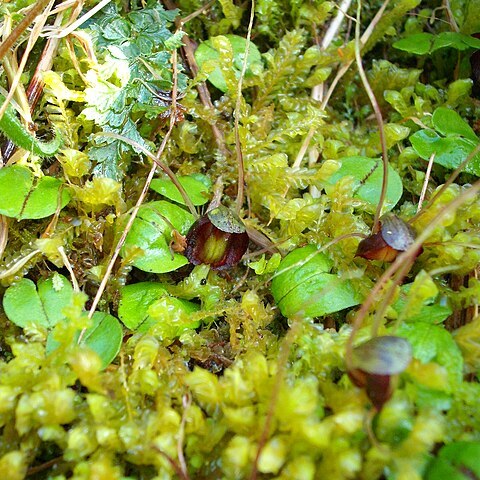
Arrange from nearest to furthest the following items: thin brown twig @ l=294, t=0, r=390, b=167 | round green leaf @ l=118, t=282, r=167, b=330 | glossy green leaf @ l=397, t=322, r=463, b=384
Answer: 1. glossy green leaf @ l=397, t=322, r=463, b=384
2. round green leaf @ l=118, t=282, r=167, b=330
3. thin brown twig @ l=294, t=0, r=390, b=167

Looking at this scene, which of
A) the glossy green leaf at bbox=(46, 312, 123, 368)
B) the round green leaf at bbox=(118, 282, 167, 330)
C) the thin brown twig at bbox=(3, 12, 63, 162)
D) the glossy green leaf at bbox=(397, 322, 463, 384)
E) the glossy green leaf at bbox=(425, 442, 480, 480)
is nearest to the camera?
the glossy green leaf at bbox=(425, 442, 480, 480)

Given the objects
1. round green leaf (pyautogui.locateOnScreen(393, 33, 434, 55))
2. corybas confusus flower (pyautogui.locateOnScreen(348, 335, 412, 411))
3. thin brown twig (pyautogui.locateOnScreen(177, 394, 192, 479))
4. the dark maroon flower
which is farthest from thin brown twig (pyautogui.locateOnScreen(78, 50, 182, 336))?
the dark maroon flower

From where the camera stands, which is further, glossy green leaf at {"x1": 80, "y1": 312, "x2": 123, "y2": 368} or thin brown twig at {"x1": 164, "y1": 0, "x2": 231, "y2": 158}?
thin brown twig at {"x1": 164, "y1": 0, "x2": 231, "y2": 158}

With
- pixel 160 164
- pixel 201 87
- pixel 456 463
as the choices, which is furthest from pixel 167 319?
pixel 201 87

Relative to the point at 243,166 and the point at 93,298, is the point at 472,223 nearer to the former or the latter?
the point at 243,166

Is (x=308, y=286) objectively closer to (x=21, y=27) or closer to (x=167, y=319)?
(x=167, y=319)

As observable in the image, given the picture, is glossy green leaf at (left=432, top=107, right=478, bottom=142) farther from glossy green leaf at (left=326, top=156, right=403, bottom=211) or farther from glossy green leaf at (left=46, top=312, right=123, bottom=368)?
glossy green leaf at (left=46, top=312, right=123, bottom=368)

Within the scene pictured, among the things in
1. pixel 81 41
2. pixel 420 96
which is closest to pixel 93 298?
pixel 81 41

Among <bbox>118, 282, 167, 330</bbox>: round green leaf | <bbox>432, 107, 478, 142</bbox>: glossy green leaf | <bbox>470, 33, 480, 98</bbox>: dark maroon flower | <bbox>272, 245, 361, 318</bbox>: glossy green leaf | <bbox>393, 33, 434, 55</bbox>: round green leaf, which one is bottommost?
<bbox>118, 282, 167, 330</bbox>: round green leaf
